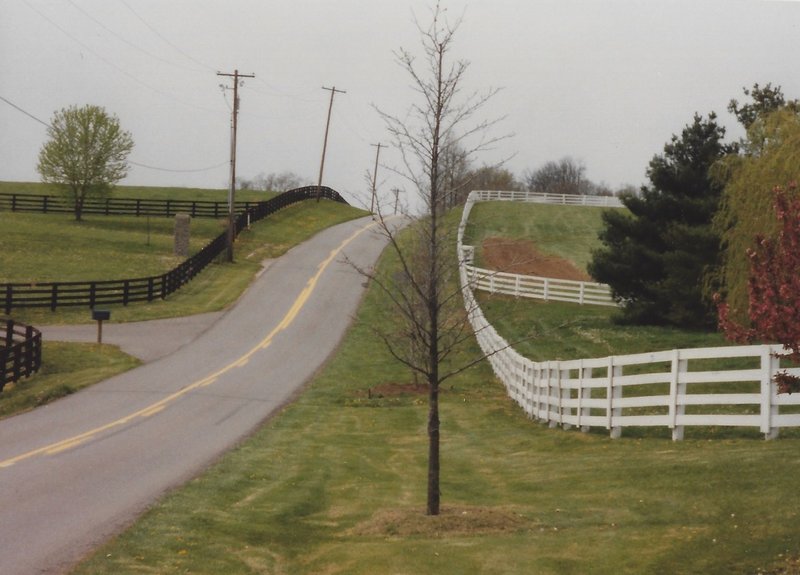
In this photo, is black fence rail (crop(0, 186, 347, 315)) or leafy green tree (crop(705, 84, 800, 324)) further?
black fence rail (crop(0, 186, 347, 315))

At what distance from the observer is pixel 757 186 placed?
90.5 ft

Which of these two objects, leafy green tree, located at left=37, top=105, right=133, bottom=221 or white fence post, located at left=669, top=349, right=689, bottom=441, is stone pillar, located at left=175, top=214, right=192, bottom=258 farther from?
white fence post, located at left=669, top=349, right=689, bottom=441

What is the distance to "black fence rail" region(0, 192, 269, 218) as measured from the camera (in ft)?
266

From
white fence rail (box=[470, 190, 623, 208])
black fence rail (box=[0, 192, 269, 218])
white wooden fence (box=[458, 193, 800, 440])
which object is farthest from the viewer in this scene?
white fence rail (box=[470, 190, 623, 208])

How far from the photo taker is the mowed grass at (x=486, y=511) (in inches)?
433

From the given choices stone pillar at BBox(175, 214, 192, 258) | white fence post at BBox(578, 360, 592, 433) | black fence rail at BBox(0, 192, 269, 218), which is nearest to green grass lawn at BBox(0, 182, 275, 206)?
black fence rail at BBox(0, 192, 269, 218)

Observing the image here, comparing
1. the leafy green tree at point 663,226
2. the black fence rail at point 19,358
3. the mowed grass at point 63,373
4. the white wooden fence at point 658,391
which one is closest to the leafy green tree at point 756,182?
the white wooden fence at point 658,391

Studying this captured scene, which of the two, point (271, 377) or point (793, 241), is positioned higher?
point (793, 241)

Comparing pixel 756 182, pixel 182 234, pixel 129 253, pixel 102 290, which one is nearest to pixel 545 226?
pixel 182 234

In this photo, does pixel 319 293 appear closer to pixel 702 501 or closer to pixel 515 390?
pixel 515 390

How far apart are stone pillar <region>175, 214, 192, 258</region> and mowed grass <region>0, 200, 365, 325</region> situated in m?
0.72

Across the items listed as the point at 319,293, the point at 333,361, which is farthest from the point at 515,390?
the point at 319,293

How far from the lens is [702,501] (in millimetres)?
12539

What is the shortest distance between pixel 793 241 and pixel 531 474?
6480 mm
